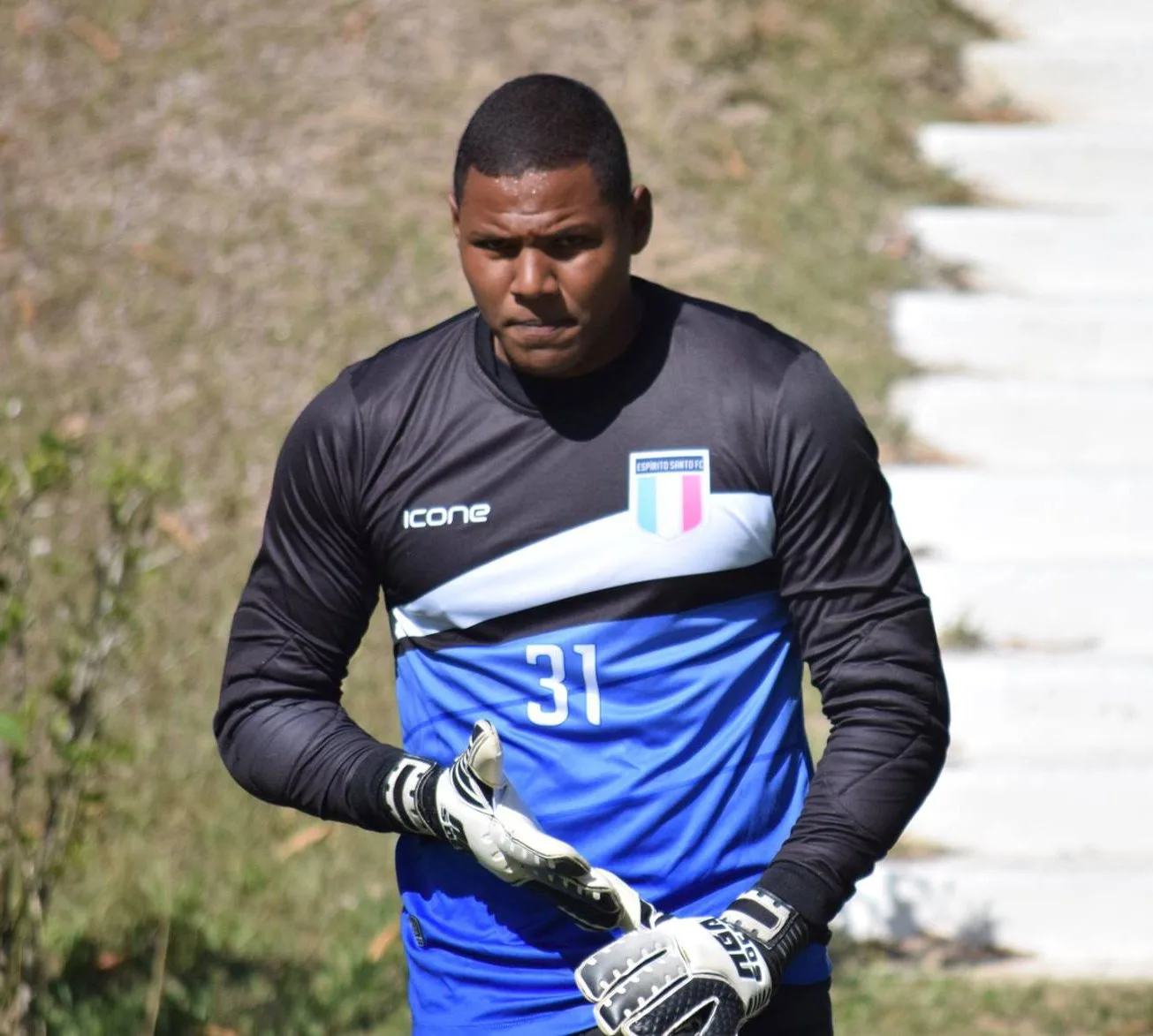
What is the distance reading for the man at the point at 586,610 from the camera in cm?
285

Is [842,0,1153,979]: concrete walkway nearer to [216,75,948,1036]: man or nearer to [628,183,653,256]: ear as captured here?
[216,75,948,1036]: man

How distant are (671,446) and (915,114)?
6.53 meters

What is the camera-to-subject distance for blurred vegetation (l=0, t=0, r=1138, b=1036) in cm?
559

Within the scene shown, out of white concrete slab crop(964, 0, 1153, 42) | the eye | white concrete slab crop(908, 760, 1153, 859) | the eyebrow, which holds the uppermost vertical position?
white concrete slab crop(964, 0, 1153, 42)

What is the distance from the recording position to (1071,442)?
7414mm

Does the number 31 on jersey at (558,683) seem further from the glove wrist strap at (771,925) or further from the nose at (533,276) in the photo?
the nose at (533,276)

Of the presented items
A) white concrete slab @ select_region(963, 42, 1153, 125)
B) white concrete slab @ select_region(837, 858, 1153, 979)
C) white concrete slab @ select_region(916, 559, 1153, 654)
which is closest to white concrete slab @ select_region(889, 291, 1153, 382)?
white concrete slab @ select_region(916, 559, 1153, 654)

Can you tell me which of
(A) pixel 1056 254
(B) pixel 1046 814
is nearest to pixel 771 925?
(B) pixel 1046 814

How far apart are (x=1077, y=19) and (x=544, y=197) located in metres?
7.33

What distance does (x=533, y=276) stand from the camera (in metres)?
2.89

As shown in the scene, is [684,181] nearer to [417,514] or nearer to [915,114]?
[915,114]

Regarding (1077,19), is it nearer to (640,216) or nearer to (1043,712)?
(1043,712)

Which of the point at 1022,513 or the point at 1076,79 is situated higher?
the point at 1076,79

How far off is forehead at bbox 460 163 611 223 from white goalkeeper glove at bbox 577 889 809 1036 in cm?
115
